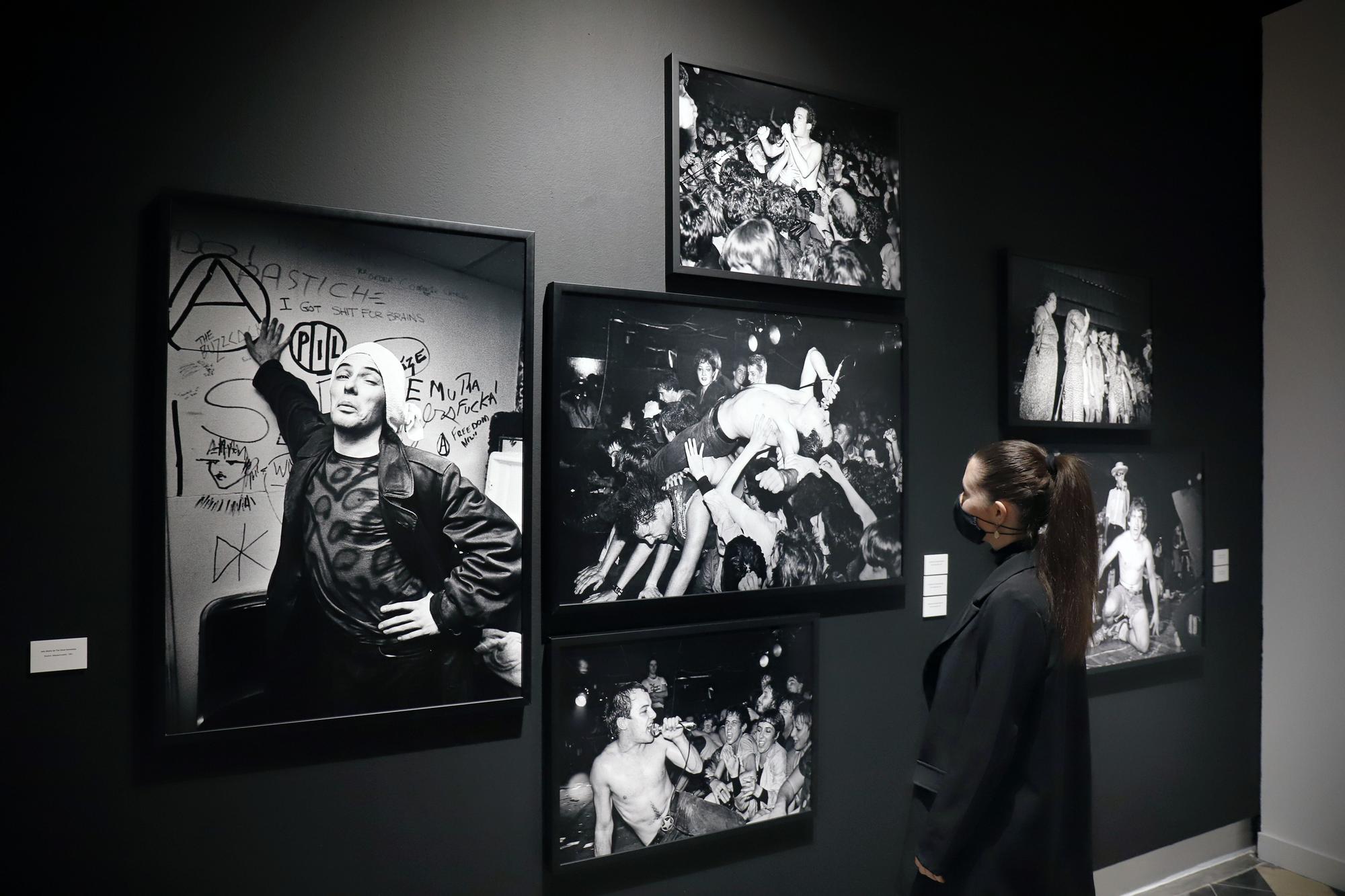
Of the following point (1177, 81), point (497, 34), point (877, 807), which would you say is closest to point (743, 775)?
point (877, 807)

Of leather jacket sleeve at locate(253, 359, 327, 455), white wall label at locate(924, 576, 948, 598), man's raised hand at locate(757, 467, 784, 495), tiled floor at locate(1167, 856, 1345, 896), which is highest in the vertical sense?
leather jacket sleeve at locate(253, 359, 327, 455)

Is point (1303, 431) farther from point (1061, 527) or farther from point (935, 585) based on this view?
point (1061, 527)

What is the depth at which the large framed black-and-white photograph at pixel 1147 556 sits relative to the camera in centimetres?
313

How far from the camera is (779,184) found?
2.40 m

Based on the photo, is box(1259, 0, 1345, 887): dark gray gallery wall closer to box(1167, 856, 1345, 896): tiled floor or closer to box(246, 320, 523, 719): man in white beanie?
box(1167, 856, 1345, 896): tiled floor

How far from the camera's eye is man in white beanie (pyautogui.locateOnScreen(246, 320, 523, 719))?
→ 183 centimetres

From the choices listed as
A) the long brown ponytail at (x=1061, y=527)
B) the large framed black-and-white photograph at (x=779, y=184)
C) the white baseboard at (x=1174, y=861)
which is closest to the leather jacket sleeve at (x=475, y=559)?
the large framed black-and-white photograph at (x=779, y=184)

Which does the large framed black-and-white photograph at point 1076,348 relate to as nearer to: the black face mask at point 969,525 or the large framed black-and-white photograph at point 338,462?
the black face mask at point 969,525

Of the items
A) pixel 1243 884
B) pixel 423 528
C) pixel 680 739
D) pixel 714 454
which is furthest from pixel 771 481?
pixel 1243 884

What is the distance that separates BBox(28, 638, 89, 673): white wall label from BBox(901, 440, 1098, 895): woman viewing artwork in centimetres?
184

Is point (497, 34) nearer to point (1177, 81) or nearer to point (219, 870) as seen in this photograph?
point (219, 870)

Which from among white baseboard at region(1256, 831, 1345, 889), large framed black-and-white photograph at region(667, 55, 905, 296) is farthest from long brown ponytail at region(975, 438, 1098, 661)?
white baseboard at region(1256, 831, 1345, 889)

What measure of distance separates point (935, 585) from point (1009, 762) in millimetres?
849

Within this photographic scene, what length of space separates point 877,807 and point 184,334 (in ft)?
7.49
